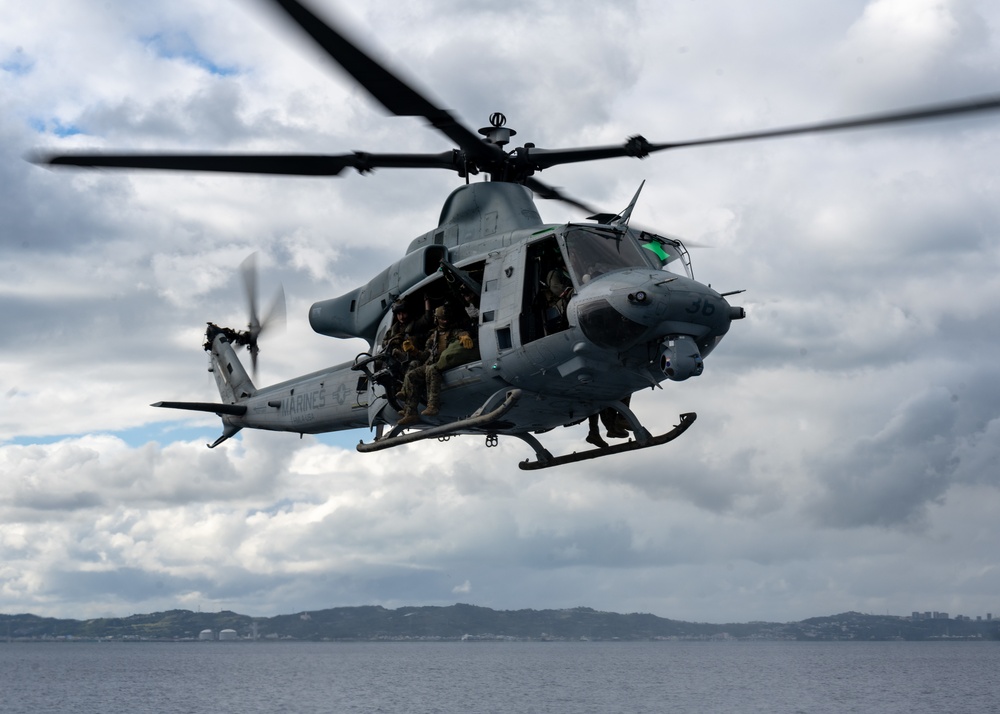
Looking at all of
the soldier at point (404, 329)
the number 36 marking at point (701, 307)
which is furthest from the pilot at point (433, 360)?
the number 36 marking at point (701, 307)

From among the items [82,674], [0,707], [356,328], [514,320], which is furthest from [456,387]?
[82,674]

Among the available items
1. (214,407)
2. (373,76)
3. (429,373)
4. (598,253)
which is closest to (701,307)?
(598,253)

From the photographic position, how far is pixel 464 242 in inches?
704

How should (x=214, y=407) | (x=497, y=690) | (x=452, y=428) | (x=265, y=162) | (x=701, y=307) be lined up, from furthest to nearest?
(x=497, y=690) → (x=214, y=407) → (x=452, y=428) → (x=265, y=162) → (x=701, y=307)

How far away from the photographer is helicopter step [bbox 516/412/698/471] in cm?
1684

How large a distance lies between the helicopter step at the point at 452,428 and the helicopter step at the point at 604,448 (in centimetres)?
171

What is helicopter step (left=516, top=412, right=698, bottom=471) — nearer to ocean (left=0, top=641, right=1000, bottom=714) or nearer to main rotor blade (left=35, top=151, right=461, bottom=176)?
main rotor blade (left=35, top=151, right=461, bottom=176)

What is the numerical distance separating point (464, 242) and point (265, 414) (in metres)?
7.91

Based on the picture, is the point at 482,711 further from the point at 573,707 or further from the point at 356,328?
the point at 356,328

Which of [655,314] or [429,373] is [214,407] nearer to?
[429,373]

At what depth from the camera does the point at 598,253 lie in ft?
50.2

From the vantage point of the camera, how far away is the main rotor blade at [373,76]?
35.4 ft

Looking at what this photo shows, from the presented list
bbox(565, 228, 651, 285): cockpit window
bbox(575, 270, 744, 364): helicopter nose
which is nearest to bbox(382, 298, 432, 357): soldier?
bbox(565, 228, 651, 285): cockpit window

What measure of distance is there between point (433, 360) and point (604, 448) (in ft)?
11.0
